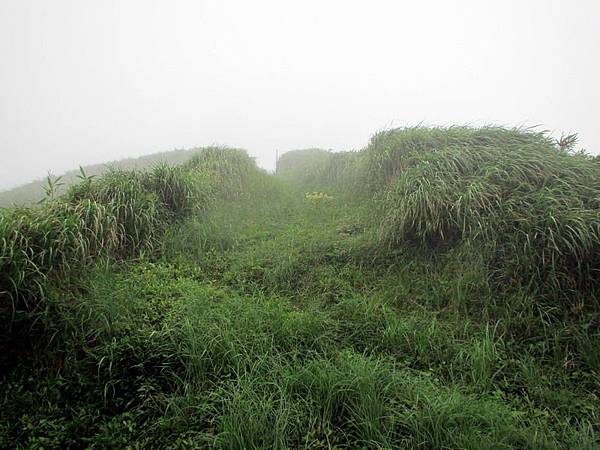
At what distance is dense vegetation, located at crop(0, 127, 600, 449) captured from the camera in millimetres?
2018

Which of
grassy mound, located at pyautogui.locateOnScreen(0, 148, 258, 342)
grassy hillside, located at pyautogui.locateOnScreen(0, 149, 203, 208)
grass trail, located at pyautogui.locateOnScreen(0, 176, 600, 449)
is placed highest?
Result: grassy hillside, located at pyautogui.locateOnScreen(0, 149, 203, 208)

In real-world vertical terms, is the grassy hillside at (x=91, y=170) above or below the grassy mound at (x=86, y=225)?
above

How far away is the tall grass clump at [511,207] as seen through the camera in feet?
9.91

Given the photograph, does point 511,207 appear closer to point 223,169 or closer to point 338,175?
point 338,175

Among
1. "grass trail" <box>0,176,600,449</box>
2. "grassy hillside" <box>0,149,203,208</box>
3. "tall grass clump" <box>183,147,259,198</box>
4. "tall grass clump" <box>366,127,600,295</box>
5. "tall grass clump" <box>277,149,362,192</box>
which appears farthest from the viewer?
"grassy hillside" <box>0,149,203,208</box>

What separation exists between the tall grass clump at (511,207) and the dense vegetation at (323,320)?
25 millimetres

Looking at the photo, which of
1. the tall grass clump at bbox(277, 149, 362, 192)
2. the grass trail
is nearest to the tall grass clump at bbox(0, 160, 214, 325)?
the grass trail

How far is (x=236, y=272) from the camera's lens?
158 inches

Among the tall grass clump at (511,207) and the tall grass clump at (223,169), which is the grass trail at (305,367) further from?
the tall grass clump at (223,169)

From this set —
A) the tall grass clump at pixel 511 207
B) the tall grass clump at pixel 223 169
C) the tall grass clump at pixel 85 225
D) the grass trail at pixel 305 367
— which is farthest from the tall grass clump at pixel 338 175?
the grass trail at pixel 305 367

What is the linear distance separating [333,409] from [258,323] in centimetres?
100

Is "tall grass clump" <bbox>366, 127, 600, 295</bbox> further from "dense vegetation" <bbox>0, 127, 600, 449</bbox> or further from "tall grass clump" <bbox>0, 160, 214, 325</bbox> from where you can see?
"tall grass clump" <bbox>0, 160, 214, 325</bbox>

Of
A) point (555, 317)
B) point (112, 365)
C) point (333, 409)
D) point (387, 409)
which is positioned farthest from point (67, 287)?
point (555, 317)

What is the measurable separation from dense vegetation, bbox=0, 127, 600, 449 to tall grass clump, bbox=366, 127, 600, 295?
0.08 ft
